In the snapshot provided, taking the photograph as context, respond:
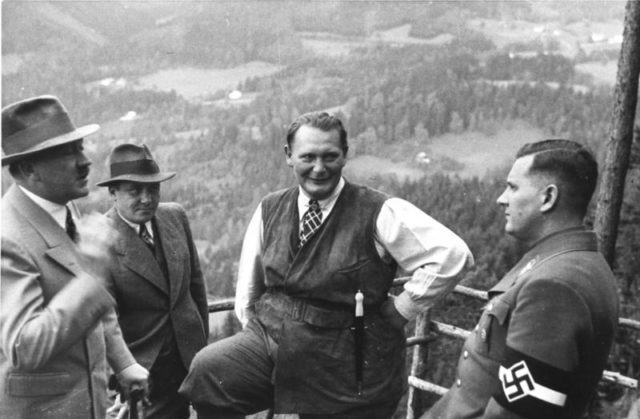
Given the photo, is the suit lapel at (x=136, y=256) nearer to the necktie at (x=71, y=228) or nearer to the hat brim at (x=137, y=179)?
the hat brim at (x=137, y=179)

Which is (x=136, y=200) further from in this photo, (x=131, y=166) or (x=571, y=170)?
(x=571, y=170)

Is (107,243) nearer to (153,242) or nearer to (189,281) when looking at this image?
(153,242)

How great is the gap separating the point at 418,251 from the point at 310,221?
1.61 ft

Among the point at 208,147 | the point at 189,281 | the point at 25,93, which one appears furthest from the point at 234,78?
the point at 189,281

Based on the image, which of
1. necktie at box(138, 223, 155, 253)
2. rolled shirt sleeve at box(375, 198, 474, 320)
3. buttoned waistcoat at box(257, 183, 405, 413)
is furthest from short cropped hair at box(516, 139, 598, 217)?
necktie at box(138, 223, 155, 253)

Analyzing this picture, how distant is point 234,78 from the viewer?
71.5 feet

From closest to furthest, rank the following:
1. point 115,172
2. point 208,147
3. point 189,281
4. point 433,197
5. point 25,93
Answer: point 115,172 → point 189,281 → point 433,197 → point 25,93 → point 208,147

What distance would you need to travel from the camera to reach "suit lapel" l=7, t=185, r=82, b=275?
1.89 meters

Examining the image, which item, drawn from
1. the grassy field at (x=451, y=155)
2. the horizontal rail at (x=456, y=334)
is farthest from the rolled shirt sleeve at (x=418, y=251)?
A: the grassy field at (x=451, y=155)

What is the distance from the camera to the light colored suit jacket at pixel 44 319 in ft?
5.72

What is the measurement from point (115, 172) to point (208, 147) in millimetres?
17261

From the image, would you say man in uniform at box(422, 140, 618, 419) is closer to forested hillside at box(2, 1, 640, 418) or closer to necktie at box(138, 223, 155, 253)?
necktie at box(138, 223, 155, 253)

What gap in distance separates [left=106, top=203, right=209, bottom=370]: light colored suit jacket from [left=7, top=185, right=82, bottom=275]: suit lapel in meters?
0.97

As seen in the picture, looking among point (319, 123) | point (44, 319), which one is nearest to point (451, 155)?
point (319, 123)
